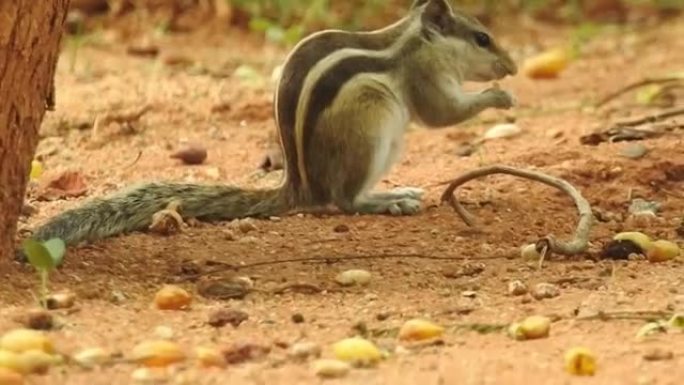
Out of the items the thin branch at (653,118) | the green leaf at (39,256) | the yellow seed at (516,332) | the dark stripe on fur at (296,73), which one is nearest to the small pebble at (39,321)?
the green leaf at (39,256)

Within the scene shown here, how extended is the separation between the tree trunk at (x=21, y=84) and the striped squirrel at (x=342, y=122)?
0.67 m

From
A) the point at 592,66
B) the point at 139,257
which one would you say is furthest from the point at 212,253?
the point at 592,66

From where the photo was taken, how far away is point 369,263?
5.68m

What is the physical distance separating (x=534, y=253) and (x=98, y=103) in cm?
376

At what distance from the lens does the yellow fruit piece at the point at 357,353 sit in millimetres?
4285

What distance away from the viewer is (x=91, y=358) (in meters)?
4.26

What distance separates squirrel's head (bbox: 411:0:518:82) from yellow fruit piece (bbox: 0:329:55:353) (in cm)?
289

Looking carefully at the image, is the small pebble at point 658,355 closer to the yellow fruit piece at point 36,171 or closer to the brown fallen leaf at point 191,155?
the yellow fruit piece at point 36,171

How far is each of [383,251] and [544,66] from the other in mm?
4604

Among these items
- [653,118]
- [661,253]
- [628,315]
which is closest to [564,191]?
[661,253]

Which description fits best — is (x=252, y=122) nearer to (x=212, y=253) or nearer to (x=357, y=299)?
(x=212, y=253)

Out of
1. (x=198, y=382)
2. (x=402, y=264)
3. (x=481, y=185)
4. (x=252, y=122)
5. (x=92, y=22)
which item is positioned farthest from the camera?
(x=92, y=22)

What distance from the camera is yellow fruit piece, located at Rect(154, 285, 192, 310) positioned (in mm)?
4949

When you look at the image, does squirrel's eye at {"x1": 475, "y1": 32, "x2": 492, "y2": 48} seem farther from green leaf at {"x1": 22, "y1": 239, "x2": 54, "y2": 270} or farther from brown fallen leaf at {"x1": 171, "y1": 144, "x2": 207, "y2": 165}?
green leaf at {"x1": 22, "y1": 239, "x2": 54, "y2": 270}
